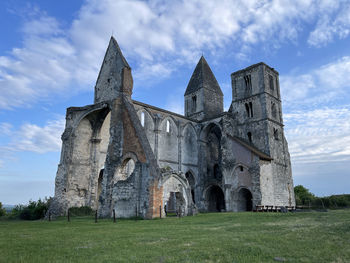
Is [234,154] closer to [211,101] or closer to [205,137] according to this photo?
[205,137]

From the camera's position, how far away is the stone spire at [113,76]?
808 inches

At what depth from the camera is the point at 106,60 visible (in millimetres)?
22859

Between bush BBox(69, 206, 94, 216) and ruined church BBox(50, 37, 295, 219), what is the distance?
0.57m

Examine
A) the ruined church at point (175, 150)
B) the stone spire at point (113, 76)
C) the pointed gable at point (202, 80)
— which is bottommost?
the ruined church at point (175, 150)

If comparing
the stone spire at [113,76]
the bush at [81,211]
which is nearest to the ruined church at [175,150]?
the stone spire at [113,76]

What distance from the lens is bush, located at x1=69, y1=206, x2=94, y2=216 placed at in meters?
21.2

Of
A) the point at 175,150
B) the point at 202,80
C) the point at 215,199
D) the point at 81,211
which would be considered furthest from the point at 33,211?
the point at 202,80

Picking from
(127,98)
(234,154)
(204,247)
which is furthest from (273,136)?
(204,247)

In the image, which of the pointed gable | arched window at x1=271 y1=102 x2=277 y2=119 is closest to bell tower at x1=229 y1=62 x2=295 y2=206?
arched window at x1=271 y1=102 x2=277 y2=119

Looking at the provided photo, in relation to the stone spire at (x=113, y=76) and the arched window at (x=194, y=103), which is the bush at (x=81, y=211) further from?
the arched window at (x=194, y=103)

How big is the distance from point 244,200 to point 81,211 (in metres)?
14.9

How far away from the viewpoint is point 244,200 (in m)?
27.2

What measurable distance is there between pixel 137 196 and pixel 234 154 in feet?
43.4

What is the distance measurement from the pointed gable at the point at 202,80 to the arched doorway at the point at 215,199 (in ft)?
42.5
